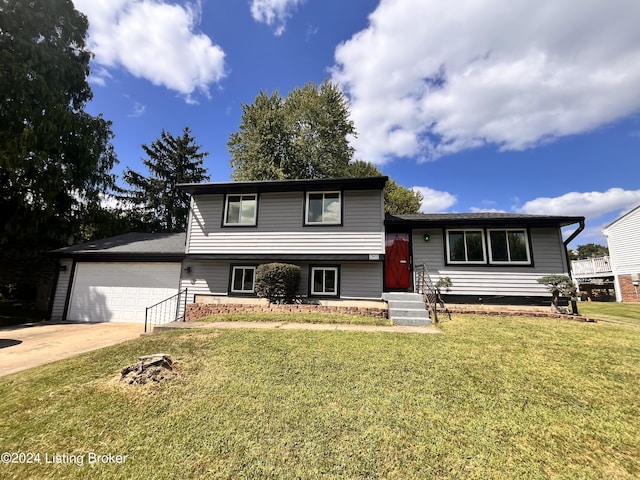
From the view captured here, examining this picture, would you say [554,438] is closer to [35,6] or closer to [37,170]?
[37,170]

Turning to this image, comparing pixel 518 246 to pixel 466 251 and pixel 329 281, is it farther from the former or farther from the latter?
pixel 329 281

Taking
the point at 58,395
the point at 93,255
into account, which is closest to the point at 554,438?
the point at 58,395

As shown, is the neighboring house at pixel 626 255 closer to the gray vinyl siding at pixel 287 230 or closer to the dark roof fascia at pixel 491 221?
the dark roof fascia at pixel 491 221

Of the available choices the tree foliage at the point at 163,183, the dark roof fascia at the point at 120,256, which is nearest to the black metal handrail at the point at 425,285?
the dark roof fascia at the point at 120,256

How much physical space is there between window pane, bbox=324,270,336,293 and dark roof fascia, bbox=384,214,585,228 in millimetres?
2843

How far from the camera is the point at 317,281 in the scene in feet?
34.4

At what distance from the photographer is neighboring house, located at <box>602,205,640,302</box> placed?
15641mm

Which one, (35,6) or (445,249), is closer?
(445,249)

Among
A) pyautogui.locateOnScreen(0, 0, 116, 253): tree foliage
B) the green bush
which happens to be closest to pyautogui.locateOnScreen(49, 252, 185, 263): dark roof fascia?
pyautogui.locateOnScreen(0, 0, 116, 253): tree foliage

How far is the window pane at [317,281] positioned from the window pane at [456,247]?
4854 millimetres

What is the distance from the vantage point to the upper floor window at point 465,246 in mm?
10031

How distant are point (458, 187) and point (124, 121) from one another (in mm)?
22311

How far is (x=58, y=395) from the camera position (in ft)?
12.6

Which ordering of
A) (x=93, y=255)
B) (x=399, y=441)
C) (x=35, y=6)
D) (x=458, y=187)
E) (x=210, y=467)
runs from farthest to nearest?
1. (x=458, y=187)
2. (x=35, y=6)
3. (x=93, y=255)
4. (x=399, y=441)
5. (x=210, y=467)
